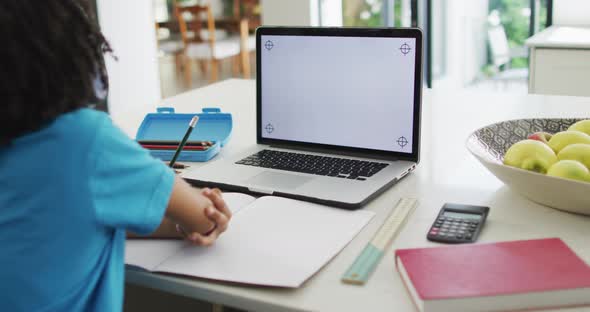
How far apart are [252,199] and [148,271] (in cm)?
28

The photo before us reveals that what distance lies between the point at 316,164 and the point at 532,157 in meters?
0.40

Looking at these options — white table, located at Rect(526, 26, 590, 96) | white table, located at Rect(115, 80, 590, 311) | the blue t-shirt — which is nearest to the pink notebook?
white table, located at Rect(115, 80, 590, 311)

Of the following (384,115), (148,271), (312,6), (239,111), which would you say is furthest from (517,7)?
(148,271)

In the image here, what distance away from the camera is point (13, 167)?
0.79m

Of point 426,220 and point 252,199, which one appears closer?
point 426,220

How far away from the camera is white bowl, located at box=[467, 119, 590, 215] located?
976 mm

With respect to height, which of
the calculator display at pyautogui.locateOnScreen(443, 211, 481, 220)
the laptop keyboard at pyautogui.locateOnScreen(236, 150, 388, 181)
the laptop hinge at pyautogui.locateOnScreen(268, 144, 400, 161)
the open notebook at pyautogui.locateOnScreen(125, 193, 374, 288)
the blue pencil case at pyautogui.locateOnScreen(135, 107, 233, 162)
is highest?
Result: the blue pencil case at pyautogui.locateOnScreen(135, 107, 233, 162)

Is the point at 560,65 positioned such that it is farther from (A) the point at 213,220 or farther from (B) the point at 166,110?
(A) the point at 213,220

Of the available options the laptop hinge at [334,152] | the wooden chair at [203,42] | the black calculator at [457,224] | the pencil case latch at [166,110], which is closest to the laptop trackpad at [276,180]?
the laptop hinge at [334,152]

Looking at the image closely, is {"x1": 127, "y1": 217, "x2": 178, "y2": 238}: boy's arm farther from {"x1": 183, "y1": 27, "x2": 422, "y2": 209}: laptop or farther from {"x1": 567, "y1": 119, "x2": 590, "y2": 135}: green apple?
{"x1": 567, "y1": 119, "x2": 590, "y2": 135}: green apple

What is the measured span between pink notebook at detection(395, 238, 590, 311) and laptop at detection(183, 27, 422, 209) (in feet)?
0.91

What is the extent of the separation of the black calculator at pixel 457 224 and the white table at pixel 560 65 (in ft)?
6.69

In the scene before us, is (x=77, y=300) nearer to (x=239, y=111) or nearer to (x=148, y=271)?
(x=148, y=271)

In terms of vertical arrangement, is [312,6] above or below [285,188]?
above
